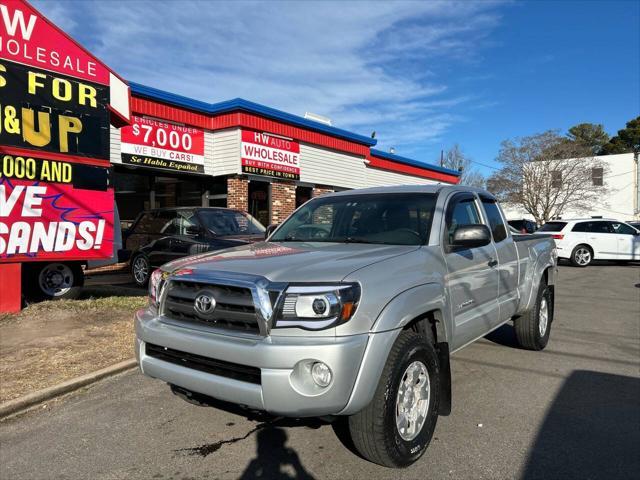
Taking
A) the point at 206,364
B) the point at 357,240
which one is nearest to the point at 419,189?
the point at 357,240

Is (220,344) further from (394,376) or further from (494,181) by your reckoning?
(494,181)

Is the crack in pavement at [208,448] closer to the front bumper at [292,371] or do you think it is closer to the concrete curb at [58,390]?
the front bumper at [292,371]

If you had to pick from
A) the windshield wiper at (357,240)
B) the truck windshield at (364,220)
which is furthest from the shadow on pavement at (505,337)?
the windshield wiper at (357,240)

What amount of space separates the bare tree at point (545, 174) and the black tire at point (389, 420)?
35.5 meters

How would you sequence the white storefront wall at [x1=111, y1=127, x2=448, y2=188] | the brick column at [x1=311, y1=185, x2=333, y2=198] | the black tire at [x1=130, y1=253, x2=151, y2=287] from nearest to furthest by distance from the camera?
the black tire at [x1=130, y1=253, x2=151, y2=287] → the white storefront wall at [x1=111, y1=127, x2=448, y2=188] → the brick column at [x1=311, y1=185, x2=333, y2=198]

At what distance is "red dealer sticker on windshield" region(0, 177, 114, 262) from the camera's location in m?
6.82

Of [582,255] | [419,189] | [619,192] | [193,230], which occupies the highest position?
[619,192]

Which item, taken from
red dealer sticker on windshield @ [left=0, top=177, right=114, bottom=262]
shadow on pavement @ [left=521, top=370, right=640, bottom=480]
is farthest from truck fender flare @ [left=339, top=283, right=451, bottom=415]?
red dealer sticker on windshield @ [left=0, top=177, right=114, bottom=262]

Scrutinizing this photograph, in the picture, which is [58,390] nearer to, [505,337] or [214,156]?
[505,337]

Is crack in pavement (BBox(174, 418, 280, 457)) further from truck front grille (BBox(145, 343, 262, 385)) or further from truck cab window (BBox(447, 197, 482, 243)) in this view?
truck cab window (BBox(447, 197, 482, 243))

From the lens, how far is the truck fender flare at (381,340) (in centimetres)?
264

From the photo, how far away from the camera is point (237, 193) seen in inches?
568

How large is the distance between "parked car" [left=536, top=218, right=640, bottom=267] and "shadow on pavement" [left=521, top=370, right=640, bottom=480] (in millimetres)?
12749

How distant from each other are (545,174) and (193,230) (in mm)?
31631
